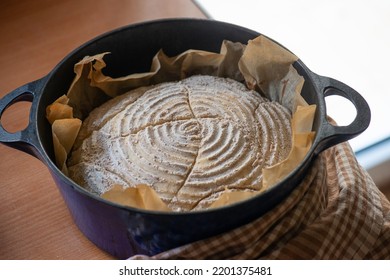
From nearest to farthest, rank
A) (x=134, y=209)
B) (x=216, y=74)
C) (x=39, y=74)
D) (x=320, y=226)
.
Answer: (x=134, y=209) → (x=320, y=226) → (x=216, y=74) → (x=39, y=74)

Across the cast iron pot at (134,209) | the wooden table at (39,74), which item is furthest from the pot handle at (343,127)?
the wooden table at (39,74)

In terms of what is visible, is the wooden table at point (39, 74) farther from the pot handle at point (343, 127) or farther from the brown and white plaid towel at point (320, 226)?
the pot handle at point (343, 127)

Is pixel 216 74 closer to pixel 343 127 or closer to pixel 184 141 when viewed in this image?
pixel 184 141

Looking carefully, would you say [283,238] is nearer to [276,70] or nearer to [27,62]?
[276,70]

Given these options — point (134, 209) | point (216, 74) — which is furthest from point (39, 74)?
point (134, 209)

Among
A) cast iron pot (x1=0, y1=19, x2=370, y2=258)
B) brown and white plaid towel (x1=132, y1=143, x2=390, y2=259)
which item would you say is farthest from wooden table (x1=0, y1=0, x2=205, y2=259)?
brown and white plaid towel (x1=132, y1=143, x2=390, y2=259)

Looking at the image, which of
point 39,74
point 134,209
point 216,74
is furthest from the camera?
point 39,74

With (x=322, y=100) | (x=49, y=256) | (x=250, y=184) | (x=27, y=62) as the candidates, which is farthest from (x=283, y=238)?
(x=27, y=62)
